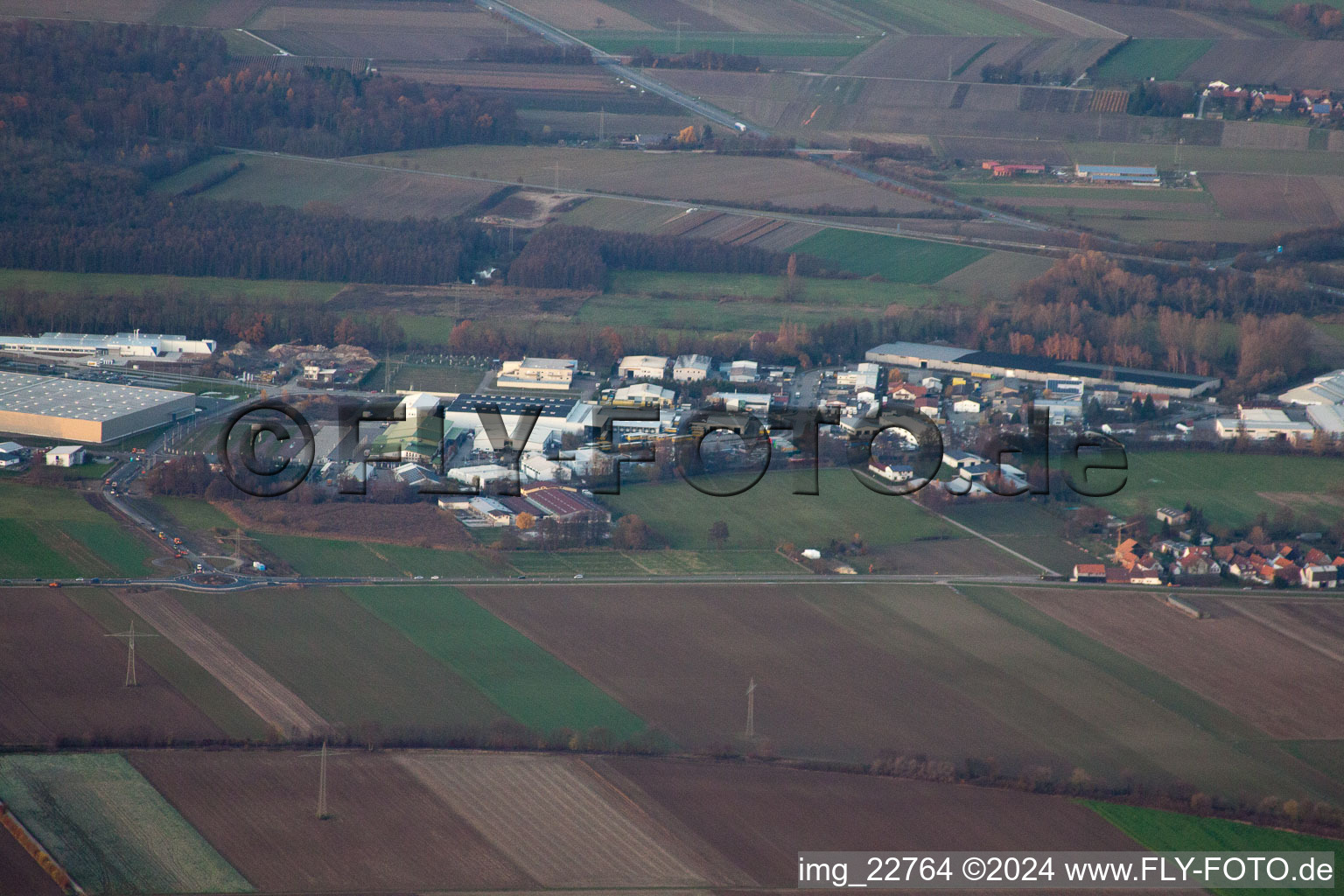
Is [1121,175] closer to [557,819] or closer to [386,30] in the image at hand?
[386,30]

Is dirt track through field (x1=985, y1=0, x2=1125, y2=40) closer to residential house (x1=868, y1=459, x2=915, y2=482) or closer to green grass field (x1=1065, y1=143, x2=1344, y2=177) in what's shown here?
green grass field (x1=1065, y1=143, x2=1344, y2=177)

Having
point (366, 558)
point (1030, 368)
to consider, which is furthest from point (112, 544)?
point (1030, 368)

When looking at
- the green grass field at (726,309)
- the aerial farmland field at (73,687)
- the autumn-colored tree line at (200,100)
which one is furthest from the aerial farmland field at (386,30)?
the aerial farmland field at (73,687)

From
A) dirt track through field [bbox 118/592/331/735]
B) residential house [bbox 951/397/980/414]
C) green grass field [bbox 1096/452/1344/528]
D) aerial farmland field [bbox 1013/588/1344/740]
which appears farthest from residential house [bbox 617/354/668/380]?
dirt track through field [bbox 118/592/331/735]

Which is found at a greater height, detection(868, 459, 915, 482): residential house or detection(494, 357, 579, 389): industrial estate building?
detection(494, 357, 579, 389): industrial estate building

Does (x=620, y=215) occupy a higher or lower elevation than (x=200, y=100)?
lower

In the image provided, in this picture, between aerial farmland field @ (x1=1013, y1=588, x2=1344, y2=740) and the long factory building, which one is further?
the long factory building

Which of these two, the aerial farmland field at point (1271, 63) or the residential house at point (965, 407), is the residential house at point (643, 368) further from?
the aerial farmland field at point (1271, 63)
